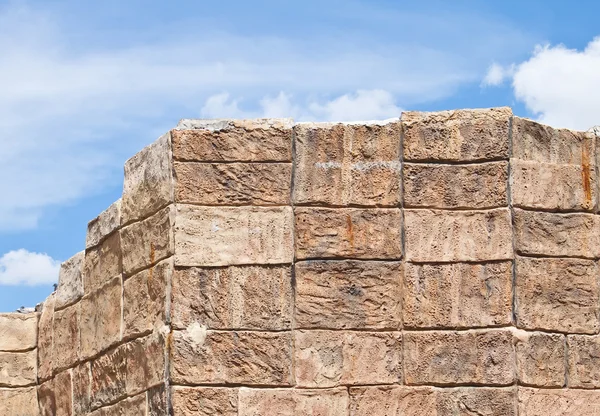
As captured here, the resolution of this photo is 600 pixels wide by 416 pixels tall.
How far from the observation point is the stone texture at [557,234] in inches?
288

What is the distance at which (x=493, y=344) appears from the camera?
7.14 metres

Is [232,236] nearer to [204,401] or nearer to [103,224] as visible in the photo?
[204,401]

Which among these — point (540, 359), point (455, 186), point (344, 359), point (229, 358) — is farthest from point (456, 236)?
point (229, 358)

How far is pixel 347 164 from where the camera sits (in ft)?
23.9

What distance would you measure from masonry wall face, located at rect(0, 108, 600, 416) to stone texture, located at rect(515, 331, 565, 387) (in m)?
0.01

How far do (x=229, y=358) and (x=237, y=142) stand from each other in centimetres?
137

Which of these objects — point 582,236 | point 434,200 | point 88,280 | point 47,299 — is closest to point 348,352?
point 434,200

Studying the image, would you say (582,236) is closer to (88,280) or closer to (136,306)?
(136,306)

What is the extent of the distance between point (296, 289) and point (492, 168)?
1.47 meters

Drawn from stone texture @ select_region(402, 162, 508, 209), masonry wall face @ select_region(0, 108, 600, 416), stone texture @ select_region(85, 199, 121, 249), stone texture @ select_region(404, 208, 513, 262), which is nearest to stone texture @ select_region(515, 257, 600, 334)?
masonry wall face @ select_region(0, 108, 600, 416)

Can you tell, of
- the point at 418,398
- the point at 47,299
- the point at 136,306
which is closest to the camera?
the point at 418,398

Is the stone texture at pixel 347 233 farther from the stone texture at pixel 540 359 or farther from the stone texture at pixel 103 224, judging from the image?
the stone texture at pixel 103 224

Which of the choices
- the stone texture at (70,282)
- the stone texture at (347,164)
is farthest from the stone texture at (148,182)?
the stone texture at (70,282)

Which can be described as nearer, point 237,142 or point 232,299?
point 232,299
